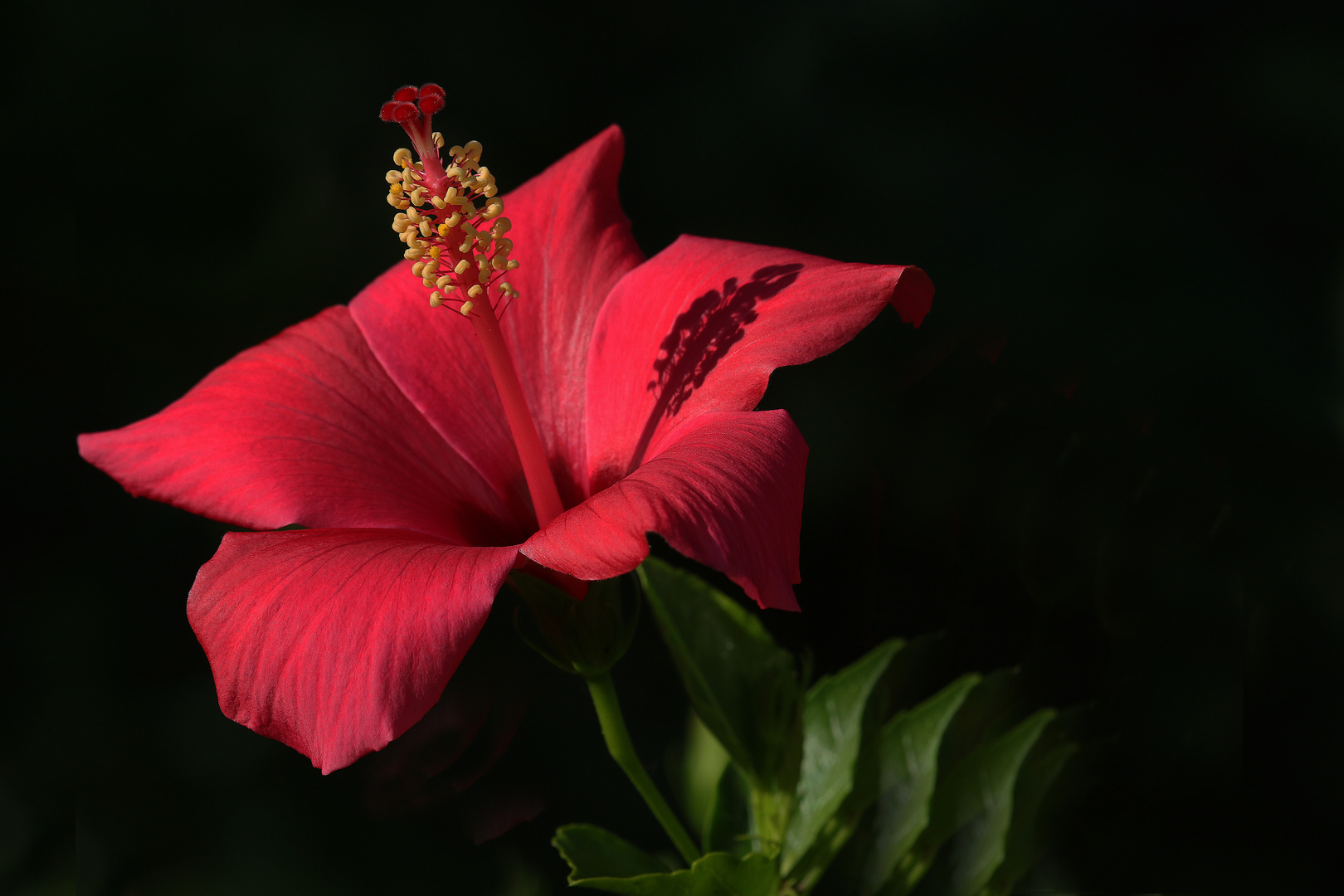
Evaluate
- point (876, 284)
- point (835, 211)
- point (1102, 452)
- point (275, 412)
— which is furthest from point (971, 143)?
point (275, 412)

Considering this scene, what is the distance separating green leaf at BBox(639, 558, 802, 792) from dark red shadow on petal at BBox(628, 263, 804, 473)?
0.12m

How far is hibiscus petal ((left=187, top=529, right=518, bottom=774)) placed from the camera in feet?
1.01

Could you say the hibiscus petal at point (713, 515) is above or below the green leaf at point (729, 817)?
above

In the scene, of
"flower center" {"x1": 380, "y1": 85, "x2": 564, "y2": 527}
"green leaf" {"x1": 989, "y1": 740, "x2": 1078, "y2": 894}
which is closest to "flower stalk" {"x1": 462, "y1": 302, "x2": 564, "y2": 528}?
"flower center" {"x1": 380, "y1": 85, "x2": 564, "y2": 527}

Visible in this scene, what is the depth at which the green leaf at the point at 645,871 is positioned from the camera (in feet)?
1.29

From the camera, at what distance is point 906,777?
540 millimetres

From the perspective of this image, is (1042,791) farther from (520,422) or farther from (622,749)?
(520,422)

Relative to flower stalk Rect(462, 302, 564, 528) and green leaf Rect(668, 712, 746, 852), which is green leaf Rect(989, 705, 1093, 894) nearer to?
green leaf Rect(668, 712, 746, 852)

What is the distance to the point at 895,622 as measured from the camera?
57 centimetres

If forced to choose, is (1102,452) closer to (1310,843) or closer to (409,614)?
(1310,843)

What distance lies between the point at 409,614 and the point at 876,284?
0.22 meters

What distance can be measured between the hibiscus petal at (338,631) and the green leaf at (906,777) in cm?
31

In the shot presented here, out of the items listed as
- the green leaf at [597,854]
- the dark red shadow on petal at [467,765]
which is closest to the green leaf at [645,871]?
the green leaf at [597,854]

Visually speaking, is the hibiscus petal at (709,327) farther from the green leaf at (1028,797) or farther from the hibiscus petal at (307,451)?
the green leaf at (1028,797)
